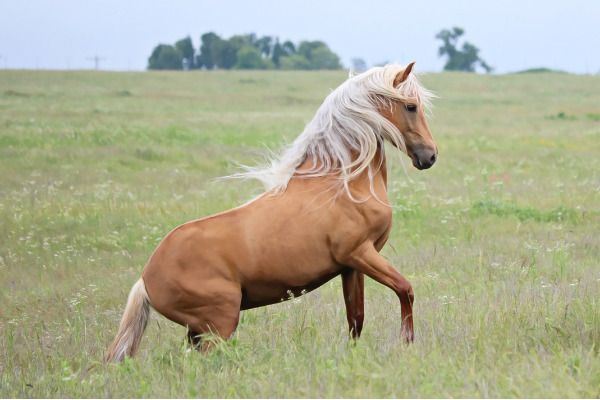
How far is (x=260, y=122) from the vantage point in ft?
94.9

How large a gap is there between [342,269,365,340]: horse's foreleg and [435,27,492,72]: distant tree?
357 ft

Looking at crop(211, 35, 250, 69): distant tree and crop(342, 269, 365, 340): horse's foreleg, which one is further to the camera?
crop(211, 35, 250, 69): distant tree

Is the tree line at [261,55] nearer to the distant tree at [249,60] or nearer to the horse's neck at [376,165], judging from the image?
the distant tree at [249,60]

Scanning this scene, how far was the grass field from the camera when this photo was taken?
4.21m

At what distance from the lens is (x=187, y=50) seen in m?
125

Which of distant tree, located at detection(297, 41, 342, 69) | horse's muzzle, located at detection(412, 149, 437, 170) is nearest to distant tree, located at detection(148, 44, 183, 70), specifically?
distant tree, located at detection(297, 41, 342, 69)

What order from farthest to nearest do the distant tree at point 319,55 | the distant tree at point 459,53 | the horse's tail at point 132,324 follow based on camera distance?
the distant tree at point 319,55 < the distant tree at point 459,53 < the horse's tail at point 132,324

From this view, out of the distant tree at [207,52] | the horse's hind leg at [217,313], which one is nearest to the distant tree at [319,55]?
the distant tree at [207,52]

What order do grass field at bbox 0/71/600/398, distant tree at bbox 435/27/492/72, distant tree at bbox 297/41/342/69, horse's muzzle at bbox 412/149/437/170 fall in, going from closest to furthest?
grass field at bbox 0/71/600/398 < horse's muzzle at bbox 412/149/437/170 < distant tree at bbox 435/27/492/72 < distant tree at bbox 297/41/342/69

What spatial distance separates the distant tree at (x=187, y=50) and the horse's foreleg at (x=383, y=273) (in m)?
123

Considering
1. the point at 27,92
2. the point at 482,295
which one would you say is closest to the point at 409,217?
the point at 482,295

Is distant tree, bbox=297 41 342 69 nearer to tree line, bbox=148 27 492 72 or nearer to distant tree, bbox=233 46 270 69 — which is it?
tree line, bbox=148 27 492 72

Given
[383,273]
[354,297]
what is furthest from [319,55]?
[383,273]

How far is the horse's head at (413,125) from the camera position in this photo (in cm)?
521
